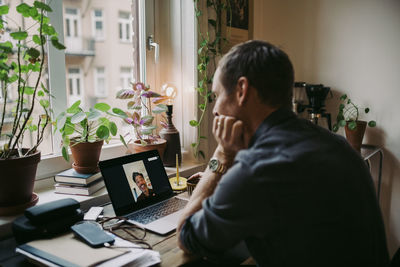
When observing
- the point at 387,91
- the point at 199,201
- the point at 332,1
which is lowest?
the point at 199,201

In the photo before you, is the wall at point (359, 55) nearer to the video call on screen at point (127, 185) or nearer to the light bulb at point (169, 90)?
the light bulb at point (169, 90)

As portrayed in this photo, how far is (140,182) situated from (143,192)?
0.04 m

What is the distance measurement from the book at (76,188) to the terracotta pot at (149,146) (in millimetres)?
315

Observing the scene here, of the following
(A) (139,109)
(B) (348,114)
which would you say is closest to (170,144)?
(A) (139,109)

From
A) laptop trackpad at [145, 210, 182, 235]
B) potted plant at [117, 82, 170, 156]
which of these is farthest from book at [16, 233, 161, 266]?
potted plant at [117, 82, 170, 156]

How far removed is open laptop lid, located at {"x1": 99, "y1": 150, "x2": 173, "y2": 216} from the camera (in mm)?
1228

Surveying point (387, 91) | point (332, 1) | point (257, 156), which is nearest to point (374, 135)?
point (387, 91)

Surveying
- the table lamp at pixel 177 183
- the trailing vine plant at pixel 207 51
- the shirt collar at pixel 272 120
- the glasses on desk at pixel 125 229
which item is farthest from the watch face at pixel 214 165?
the trailing vine plant at pixel 207 51

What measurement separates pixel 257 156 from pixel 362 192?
0.29 metres

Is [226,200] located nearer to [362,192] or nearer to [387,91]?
[362,192]

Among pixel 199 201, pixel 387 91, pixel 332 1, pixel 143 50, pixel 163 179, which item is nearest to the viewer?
pixel 199 201

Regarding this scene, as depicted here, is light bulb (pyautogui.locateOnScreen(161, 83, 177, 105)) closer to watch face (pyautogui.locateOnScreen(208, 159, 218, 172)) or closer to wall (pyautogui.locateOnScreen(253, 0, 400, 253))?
watch face (pyautogui.locateOnScreen(208, 159, 218, 172))

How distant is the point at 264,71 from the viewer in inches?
36.1

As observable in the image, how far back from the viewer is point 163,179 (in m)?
1.44
